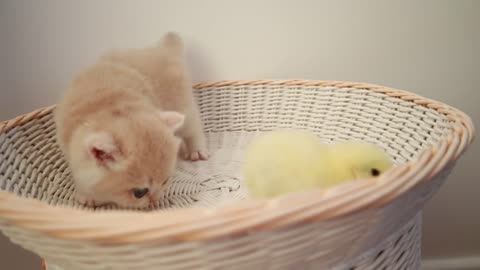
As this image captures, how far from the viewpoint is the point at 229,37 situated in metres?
1.29

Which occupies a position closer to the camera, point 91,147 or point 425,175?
point 425,175

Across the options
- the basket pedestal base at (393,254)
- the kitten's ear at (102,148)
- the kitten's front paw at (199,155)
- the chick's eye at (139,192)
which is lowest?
the kitten's front paw at (199,155)

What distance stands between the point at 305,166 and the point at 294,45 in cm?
78

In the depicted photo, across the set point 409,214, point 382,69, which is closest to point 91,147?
point 409,214

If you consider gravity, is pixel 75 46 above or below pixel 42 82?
above

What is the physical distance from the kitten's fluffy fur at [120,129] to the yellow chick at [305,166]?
27cm

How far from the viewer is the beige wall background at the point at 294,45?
122 centimetres

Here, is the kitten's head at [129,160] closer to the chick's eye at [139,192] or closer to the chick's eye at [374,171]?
the chick's eye at [139,192]

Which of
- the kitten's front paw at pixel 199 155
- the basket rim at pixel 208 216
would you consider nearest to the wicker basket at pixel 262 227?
the basket rim at pixel 208 216

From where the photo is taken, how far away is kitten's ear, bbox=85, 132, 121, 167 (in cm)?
74

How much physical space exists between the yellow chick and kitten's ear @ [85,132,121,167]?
0.28 m

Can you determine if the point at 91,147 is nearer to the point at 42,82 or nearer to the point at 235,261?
the point at 235,261

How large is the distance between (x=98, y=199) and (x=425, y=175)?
696 mm

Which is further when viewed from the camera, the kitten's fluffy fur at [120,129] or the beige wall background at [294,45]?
the beige wall background at [294,45]
